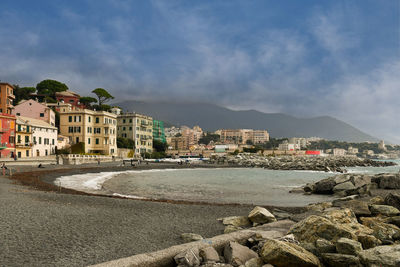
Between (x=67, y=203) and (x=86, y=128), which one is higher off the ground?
(x=86, y=128)

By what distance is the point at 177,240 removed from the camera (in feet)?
26.5

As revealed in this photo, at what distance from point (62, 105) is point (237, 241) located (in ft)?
247

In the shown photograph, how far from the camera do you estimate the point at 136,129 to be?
3472 inches

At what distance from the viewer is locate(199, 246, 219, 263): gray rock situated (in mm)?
5891

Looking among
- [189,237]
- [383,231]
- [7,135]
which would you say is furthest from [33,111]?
[383,231]

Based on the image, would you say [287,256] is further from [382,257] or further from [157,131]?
[157,131]

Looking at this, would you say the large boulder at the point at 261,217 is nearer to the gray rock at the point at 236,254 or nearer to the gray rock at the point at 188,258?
the gray rock at the point at 236,254

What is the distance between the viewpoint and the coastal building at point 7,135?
46594mm

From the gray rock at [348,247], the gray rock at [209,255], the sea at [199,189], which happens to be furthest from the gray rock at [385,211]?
the gray rock at [209,255]

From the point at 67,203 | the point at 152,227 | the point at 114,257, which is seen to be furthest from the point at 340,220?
the point at 67,203

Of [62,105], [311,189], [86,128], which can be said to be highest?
[62,105]

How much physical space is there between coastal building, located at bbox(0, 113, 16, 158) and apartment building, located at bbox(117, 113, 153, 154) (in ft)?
131

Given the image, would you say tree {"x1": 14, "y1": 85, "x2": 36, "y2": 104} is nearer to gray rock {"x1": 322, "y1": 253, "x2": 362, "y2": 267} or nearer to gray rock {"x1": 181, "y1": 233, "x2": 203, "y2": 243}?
gray rock {"x1": 181, "y1": 233, "x2": 203, "y2": 243}

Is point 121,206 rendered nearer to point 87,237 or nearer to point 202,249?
point 87,237
